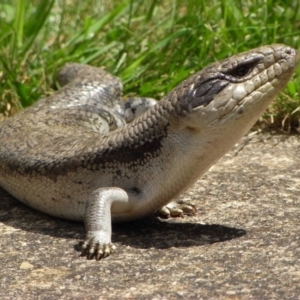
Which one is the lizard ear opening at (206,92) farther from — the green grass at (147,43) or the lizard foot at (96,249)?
the green grass at (147,43)

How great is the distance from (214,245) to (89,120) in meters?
2.30

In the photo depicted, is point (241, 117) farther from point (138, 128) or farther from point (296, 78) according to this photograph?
point (296, 78)

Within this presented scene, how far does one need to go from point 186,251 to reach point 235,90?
3.04 ft

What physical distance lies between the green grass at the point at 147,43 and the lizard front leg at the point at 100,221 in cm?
221

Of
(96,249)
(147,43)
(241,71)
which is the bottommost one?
(96,249)

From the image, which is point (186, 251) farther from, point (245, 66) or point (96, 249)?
point (245, 66)

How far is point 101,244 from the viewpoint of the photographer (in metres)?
5.51

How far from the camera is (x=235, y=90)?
5613mm

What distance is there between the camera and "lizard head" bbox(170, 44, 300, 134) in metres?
5.56

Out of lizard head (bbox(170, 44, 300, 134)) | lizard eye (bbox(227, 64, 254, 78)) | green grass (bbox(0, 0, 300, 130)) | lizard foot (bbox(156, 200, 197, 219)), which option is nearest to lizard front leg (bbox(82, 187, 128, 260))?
lizard foot (bbox(156, 200, 197, 219))

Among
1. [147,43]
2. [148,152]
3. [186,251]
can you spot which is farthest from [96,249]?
[147,43]

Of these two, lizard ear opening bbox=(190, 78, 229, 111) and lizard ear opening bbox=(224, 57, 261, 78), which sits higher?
lizard ear opening bbox=(224, 57, 261, 78)

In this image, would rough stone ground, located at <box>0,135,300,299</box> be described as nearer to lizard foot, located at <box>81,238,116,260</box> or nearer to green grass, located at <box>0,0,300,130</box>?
lizard foot, located at <box>81,238,116,260</box>

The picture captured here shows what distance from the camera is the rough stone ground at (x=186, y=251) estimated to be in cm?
496
